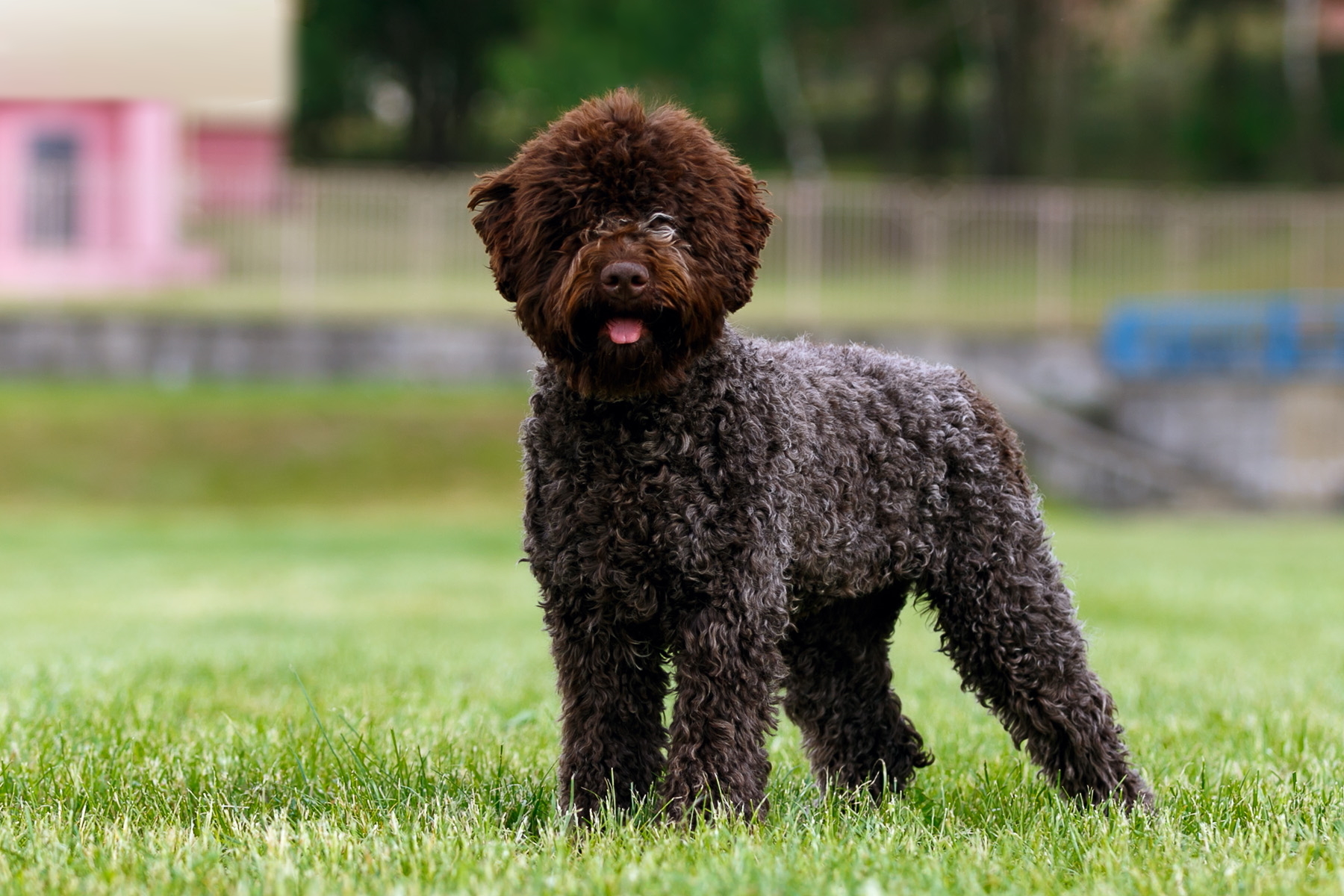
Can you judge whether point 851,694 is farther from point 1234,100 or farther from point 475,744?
point 1234,100

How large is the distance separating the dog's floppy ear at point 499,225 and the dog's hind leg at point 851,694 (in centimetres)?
159

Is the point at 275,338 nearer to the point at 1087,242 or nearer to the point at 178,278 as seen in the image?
the point at 178,278

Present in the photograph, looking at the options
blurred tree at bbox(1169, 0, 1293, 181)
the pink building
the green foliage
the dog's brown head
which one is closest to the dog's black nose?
the dog's brown head

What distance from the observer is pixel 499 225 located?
432 cm

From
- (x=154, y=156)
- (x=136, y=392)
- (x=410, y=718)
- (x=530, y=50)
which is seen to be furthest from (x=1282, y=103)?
(x=410, y=718)

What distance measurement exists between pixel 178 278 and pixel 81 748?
2143 cm

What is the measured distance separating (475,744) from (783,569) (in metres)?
1.71

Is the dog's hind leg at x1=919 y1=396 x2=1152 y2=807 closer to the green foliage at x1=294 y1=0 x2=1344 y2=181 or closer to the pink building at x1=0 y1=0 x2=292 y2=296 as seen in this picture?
the pink building at x1=0 y1=0 x2=292 y2=296

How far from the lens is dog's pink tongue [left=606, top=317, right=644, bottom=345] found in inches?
159

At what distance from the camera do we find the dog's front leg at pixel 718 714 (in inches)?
164

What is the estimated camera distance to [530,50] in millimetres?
42531

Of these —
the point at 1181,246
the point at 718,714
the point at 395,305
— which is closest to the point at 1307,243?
the point at 1181,246

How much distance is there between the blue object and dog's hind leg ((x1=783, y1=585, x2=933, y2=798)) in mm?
19568

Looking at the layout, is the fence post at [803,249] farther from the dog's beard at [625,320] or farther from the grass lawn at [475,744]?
the dog's beard at [625,320]
